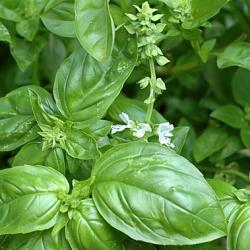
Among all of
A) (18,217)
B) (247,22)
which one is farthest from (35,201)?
(247,22)

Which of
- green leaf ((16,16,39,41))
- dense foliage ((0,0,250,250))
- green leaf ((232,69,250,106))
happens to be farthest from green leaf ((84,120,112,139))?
green leaf ((232,69,250,106))

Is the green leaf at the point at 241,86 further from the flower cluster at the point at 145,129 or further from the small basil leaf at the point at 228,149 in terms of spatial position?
the flower cluster at the point at 145,129

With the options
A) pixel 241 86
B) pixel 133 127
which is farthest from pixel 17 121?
pixel 241 86

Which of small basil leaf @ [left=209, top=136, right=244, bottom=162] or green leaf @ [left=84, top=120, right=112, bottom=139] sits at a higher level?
green leaf @ [left=84, top=120, right=112, bottom=139]

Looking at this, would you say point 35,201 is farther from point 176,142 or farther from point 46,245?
point 176,142

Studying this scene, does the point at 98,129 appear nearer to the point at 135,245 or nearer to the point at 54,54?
the point at 135,245

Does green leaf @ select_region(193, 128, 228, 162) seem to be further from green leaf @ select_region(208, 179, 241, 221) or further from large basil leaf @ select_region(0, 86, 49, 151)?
large basil leaf @ select_region(0, 86, 49, 151)
